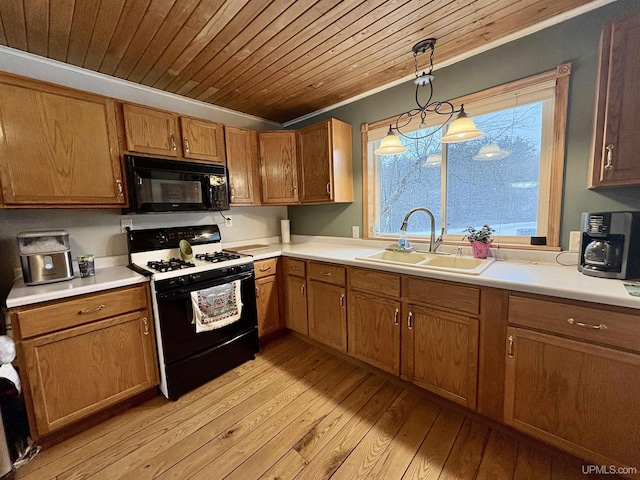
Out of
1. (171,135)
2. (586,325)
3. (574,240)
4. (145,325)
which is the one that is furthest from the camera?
(171,135)

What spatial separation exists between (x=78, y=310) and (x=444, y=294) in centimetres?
218

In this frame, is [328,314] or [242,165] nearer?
[328,314]

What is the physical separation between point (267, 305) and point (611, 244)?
7.86 ft

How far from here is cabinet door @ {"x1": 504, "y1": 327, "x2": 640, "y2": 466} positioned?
1.12 metres

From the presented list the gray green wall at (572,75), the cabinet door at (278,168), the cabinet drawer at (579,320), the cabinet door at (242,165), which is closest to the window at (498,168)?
the gray green wall at (572,75)

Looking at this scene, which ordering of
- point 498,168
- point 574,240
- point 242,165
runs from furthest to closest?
point 242,165 < point 498,168 < point 574,240

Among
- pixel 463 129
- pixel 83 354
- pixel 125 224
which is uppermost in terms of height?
pixel 463 129

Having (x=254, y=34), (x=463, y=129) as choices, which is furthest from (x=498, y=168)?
(x=254, y=34)

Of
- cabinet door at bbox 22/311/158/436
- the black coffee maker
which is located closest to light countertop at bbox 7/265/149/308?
cabinet door at bbox 22/311/158/436

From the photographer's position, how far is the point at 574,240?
162cm

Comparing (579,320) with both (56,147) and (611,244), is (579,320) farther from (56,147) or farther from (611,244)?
(56,147)

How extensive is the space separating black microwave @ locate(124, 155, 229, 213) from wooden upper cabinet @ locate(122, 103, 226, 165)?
105 millimetres

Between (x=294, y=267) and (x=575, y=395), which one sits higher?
(x=294, y=267)

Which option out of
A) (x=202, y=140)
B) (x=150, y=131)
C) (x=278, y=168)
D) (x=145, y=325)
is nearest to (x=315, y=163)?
(x=278, y=168)
